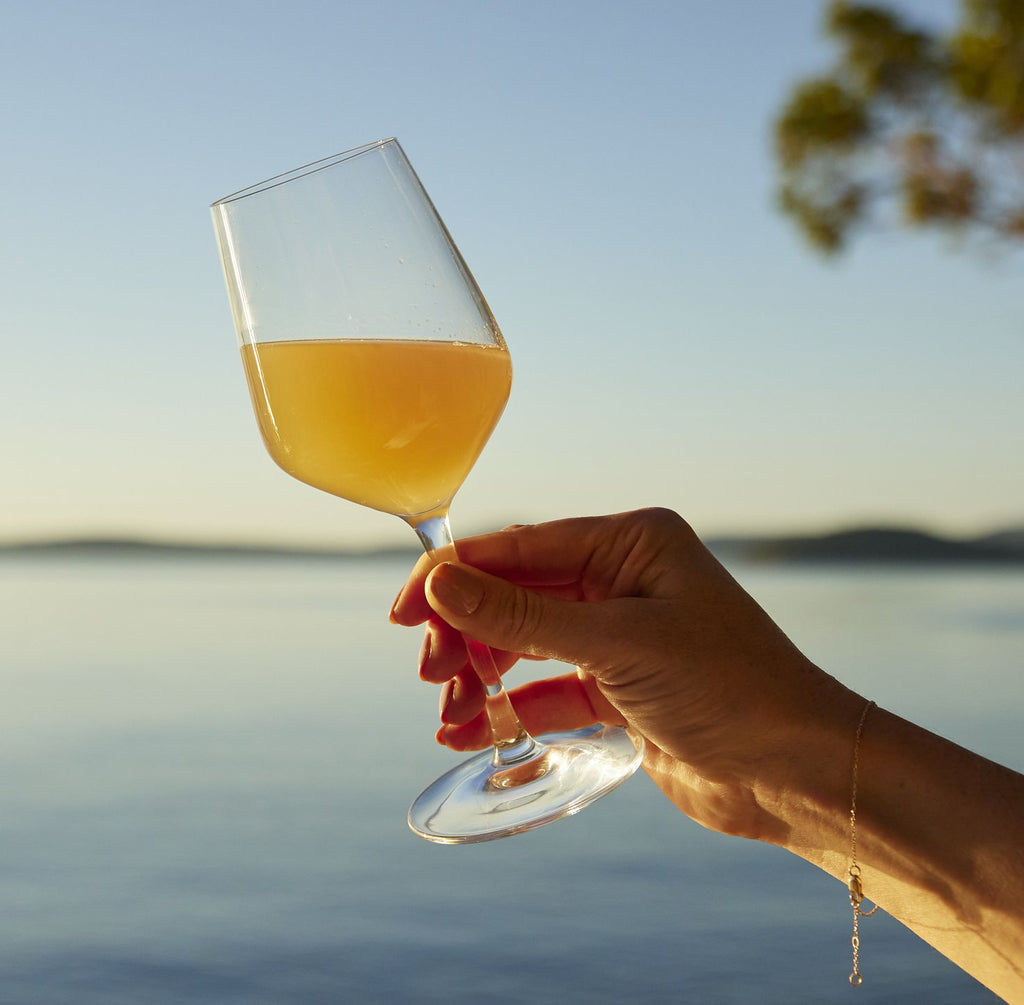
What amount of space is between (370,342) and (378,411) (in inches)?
2.3

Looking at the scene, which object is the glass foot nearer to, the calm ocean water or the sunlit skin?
the sunlit skin

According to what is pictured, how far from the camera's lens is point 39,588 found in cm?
878

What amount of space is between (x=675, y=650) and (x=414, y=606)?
31cm

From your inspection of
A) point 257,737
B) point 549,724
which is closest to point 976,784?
point 549,724

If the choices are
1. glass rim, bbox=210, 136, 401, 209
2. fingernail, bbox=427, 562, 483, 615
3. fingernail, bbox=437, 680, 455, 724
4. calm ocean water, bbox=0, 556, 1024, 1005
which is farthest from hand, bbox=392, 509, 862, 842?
calm ocean water, bbox=0, 556, 1024, 1005

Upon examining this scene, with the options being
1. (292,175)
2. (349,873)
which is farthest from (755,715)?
(349,873)

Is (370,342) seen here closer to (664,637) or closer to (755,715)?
(664,637)

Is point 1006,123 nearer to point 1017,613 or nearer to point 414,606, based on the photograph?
point 1017,613

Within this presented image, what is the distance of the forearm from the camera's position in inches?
41.9

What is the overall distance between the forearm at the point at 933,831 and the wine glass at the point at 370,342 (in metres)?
0.27

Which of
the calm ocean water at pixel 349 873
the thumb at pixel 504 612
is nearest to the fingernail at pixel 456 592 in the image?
the thumb at pixel 504 612

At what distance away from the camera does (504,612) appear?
101 centimetres

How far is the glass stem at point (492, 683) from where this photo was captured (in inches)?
42.3

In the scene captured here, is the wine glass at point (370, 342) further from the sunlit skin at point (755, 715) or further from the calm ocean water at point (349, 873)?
the calm ocean water at point (349, 873)
